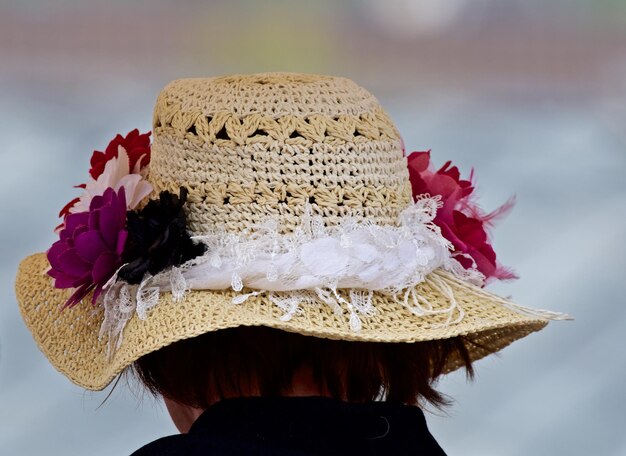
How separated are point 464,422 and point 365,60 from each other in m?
0.84

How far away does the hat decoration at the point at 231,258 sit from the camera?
1.08 m

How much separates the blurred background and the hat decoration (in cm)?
94

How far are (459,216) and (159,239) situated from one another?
0.43 m

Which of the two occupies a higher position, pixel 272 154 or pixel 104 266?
pixel 272 154

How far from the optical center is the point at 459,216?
4.30 feet

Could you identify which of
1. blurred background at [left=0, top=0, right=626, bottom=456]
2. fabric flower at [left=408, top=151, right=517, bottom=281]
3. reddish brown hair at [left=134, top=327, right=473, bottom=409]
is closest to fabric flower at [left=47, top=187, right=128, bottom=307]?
reddish brown hair at [left=134, top=327, right=473, bottom=409]

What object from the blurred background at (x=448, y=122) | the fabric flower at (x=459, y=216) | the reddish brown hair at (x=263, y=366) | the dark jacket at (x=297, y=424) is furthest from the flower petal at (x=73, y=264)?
the blurred background at (x=448, y=122)

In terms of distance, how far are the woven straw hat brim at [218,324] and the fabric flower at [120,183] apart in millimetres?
141

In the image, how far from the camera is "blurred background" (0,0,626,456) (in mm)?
2111

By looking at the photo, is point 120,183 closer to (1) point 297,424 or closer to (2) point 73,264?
(2) point 73,264

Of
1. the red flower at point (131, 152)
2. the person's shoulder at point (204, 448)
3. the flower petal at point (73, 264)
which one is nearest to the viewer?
the person's shoulder at point (204, 448)

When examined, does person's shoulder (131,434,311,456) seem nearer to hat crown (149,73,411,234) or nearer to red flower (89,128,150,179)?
hat crown (149,73,411,234)

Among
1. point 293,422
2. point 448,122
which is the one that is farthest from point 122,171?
point 448,122

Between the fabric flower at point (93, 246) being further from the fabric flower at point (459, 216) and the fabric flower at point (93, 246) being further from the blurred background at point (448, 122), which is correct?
the blurred background at point (448, 122)
